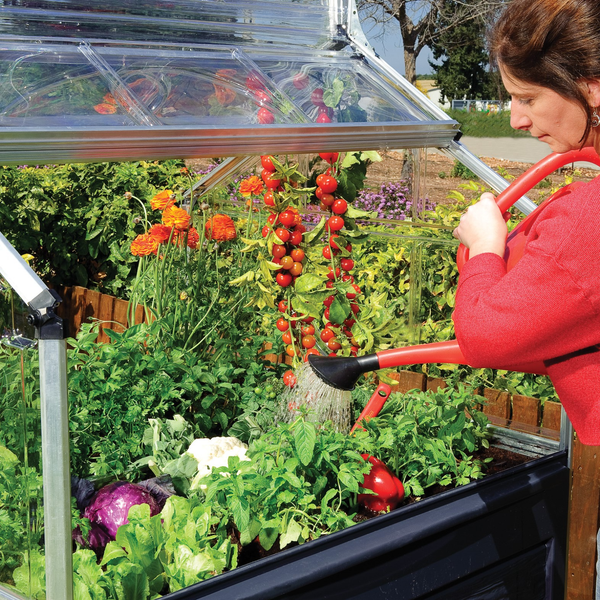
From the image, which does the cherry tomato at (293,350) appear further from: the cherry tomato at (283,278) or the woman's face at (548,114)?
the woman's face at (548,114)

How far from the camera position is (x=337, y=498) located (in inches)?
70.0

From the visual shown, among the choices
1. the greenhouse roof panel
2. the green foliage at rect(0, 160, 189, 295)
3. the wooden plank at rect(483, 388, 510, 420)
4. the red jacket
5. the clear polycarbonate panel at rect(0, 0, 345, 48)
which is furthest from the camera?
the green foliage at rect(0, 160, 189, 295)

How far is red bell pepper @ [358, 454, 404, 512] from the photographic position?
1.79 metres

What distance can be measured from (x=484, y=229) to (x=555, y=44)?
297 mm

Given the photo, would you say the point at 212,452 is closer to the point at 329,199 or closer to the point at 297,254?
the point at 297,254

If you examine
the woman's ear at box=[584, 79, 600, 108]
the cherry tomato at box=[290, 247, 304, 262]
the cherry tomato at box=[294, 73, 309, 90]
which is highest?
the cherry tomato at box=[294, 73, 309, 90]

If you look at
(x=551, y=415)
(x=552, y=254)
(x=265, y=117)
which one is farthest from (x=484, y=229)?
(x=551, y=415)

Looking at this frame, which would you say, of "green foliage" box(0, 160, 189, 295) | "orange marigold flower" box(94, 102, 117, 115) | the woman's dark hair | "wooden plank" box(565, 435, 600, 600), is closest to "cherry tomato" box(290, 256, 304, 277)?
"orange marigold flower" box(94, 102, 117, 115)

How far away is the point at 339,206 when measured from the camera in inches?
84.8

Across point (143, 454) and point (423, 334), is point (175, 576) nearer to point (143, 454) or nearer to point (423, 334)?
point (143, 454)

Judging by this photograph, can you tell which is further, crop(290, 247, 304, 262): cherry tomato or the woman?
crop(290, 247, 304, 262): cherry tomato

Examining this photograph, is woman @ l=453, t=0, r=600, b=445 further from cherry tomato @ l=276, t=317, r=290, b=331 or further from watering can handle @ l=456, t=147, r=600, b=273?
cherry tomato @ l=276, t=317, r=290, b=331

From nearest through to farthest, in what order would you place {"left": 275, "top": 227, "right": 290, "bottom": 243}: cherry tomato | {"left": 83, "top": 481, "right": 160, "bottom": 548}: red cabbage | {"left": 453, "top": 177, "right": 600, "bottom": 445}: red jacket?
{"left": 453, "top": 177, "right": 600, "bottom": 445}: red jacket, {"left": 83, "top": 481, "right": 160, "bottom": 548}: red cabbage, {"left": 275, "top": 227, "right": 290, "bottom": 243}: cherry tomato

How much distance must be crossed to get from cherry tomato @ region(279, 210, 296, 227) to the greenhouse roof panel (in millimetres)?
286
